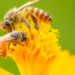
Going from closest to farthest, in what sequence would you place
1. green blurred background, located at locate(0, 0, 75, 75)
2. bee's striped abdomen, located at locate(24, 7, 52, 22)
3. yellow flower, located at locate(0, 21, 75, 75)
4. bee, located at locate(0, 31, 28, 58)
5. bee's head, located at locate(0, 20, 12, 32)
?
1. bee, located at locate(0, 31, 28, 58)
2. yellow flower, located at locate(0, 21, 75, 75)
3. bee's head, located at locate(0, 20, 12, 32)
4. bee's striped abdomen, located at locate(24, 7, 52, 22)
5. green blurred background, located at locate(0, 0, 75, 75)

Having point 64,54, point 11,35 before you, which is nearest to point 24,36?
point 11,35

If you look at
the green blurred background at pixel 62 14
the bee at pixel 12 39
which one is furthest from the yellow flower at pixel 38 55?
the green blurred background at pixel 62 14

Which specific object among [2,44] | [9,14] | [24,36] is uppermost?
[9,14]

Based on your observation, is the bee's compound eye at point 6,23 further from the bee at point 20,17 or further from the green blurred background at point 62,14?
the green blurred background at point 62,14

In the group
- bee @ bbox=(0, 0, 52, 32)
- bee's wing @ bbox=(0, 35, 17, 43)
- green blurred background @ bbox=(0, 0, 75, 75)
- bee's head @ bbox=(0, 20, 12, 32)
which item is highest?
green blurred background @ bbox=(0, 0, 75, 75)

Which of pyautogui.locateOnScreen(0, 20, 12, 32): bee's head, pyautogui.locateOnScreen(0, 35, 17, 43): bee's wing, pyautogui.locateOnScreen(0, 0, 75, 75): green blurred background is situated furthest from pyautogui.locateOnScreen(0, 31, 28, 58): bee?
pyautogui.locateOnScreen(0, 0, 75, 75): green blurred background

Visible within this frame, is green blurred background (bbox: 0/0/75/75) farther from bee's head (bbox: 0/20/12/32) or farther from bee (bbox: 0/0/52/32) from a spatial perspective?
bee's head (bbox: 0/20/12/32)

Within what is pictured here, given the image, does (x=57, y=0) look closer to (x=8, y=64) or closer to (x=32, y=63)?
(x=8, y=64)

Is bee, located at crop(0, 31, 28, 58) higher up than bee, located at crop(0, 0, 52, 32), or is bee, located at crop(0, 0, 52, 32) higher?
bee, located at crop(0, 0, 52, 32)
